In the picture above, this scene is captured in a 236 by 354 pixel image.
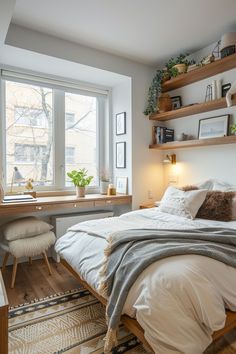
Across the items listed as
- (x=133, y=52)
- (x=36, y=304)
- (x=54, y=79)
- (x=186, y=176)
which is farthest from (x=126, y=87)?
(x=36, y=304)

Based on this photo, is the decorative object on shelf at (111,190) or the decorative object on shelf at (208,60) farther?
the decorative object on shelf at (111,190)

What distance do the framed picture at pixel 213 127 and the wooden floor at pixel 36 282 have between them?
2333 millimetres

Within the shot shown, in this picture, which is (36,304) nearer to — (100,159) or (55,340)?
(55,340)

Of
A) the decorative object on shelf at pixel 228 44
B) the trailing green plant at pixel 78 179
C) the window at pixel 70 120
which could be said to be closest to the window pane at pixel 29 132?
the window at pixel 70 120

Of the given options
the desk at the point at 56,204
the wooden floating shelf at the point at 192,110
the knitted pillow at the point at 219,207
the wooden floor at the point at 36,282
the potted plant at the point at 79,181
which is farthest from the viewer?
the potted plant at the point at 79,181

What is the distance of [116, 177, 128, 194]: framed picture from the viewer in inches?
145

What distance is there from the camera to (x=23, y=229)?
102 inches

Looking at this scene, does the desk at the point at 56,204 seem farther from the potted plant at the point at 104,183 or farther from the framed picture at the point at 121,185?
the potted plant at the point at 104,183

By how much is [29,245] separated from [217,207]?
1.93 metres

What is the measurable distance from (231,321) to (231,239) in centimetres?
49

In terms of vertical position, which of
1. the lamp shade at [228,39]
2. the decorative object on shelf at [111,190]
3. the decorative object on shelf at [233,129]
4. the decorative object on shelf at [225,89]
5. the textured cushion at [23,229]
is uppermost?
the lamp shade at [228,39]

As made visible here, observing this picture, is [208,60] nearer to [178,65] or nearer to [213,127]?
[178,65]

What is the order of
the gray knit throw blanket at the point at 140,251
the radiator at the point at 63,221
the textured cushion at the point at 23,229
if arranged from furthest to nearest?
the radiator at the point at 63,221
the textured cushion at the point at 23,229
the gray knit throw blanket at the point at 140,251

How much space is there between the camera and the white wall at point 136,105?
3086mm
